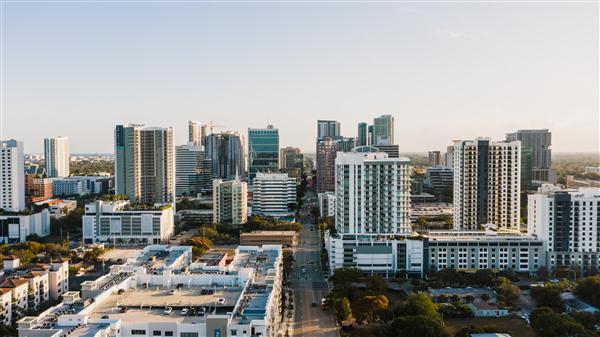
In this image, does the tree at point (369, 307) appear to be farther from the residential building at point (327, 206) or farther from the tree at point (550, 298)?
the residential building at point (327, 206)

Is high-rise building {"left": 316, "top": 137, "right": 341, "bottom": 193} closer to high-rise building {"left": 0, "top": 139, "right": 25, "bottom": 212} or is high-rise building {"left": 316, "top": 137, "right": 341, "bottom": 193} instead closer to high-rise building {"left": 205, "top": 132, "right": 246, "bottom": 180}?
high-rise building {"left": 205, "top": 132, "right": 246, "bottom": 180}

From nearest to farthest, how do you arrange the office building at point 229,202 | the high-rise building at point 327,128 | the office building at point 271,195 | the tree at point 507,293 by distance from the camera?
1. the tree at point 507,293
2. the office building at point 229,202
3. the office building at point 271,195
4. the high-rise building at point 327,128

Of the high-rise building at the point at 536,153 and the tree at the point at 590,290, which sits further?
the high-rise building at the point at 536,153

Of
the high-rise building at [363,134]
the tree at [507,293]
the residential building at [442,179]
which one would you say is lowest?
the tree at [507,293]

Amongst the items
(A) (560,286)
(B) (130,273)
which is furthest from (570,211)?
(B) (130,273)

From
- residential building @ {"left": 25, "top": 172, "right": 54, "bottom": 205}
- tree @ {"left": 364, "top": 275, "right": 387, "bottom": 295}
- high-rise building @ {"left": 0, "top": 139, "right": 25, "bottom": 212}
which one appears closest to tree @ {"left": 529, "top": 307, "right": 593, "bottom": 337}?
tree @ {"left": 364, "top": 275, "right": 387, "bottom": 295}

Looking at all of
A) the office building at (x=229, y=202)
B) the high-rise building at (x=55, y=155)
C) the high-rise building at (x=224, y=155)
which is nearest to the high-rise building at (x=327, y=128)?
the high-rise building at (x=224, y=155)
